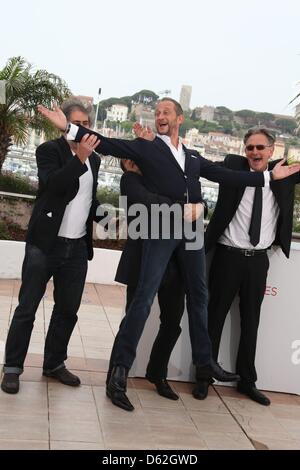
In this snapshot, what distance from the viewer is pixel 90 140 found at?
3357 millimetres

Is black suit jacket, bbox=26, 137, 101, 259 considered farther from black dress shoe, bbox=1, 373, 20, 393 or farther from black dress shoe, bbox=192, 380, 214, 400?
black dress shoe, bbox=192, 380, 214, 400

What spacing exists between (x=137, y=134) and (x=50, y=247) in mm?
820

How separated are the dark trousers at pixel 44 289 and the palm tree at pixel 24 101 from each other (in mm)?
5688

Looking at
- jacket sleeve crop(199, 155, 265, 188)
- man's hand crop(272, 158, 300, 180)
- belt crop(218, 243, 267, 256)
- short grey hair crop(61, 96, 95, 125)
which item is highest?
short grey hair crop(61, 96, 95, 125)

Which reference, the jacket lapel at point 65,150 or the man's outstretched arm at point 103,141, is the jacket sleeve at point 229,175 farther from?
the jacket lapel at point 65,150

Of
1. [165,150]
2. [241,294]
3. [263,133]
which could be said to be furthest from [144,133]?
[241,294]

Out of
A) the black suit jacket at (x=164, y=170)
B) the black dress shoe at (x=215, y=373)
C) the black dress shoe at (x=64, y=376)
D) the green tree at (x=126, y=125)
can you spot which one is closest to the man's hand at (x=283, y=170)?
the black suit jacket at (x=164, y=170)

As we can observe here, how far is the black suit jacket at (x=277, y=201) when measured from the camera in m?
3.93

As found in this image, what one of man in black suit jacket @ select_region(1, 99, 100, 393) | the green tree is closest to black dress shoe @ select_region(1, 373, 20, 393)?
man in black suit jacket @ select_region(1, 99, 100, 393)

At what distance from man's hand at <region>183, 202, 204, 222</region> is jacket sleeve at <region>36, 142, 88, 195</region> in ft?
2.02

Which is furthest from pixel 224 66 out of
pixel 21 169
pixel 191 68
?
pixel 21 169

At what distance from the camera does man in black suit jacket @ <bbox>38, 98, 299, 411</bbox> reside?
365 cm

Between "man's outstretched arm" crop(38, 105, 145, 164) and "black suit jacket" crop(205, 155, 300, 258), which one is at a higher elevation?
"man's outstretched arm" crop(38, 105, 145, 164)
